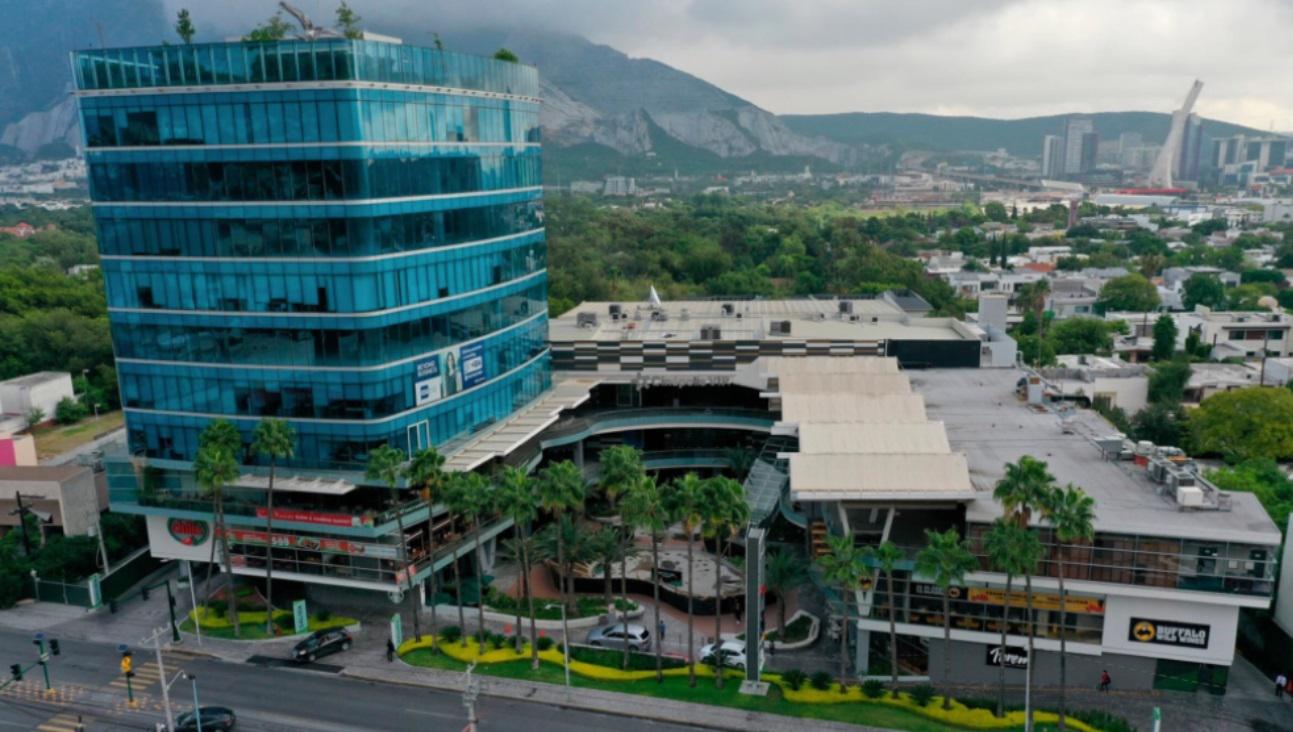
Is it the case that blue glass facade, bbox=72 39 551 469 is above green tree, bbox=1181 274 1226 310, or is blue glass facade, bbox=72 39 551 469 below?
above

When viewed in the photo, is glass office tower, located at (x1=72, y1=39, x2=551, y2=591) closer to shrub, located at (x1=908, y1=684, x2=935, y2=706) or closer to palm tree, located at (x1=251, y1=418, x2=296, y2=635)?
palm tree, located at (x1=251, y1=418, x2=296, y2=635)

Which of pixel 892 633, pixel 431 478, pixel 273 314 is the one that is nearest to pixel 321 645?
pixel 431 478

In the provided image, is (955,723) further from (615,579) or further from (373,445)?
(373,445)

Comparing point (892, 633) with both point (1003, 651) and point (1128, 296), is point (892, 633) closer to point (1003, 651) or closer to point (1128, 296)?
point (1003, 651)

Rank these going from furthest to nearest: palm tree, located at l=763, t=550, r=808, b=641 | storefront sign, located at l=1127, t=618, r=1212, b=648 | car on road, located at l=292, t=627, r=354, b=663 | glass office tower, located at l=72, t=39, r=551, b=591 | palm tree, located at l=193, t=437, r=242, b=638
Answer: palm tree, located at l=763, t=550, r=808, b=641 → glass office tower, located at l=72, t=39, r=551, b=591 → palm tree, located at l=193, t=437, r=242, b=638 → car on road, located at l=292, t=627, r=354, b=663 → storefront sign, located at l=1127, t=618, r=1212, b=648

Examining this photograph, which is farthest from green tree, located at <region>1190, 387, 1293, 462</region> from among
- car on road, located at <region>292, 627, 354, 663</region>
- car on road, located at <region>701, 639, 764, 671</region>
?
car on road, located at <region>292, 627, 354, 663</region>

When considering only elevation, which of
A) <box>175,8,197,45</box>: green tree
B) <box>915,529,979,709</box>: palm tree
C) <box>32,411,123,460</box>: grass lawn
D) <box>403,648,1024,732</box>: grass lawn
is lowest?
<box>403,648,1024,732</box>: grass lawn

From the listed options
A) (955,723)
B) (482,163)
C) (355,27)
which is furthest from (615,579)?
(355,27)

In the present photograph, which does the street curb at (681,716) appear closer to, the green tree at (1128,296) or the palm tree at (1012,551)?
the palm tree at (1012,551)
